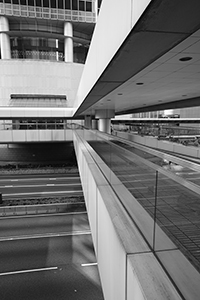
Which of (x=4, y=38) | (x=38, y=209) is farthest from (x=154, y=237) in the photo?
(x=4, y=38)

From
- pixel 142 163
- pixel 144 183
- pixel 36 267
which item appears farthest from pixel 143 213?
pixel 36 267

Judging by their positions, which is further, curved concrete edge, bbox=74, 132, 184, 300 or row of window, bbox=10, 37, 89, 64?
row of window, bbox=10, 37, 89, 64

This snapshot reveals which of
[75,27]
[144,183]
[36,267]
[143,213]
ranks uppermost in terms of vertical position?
[75,27]

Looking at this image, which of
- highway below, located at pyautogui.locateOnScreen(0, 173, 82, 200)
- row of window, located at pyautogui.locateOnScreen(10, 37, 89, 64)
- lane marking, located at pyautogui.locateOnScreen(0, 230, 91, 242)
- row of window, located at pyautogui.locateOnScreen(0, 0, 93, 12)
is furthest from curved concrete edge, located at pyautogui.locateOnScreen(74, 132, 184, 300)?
row of window, located at pyautogui.locateOnScreen(10, 37, 89, 64)

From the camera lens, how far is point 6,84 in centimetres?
3747

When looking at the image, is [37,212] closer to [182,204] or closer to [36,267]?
[36,267]

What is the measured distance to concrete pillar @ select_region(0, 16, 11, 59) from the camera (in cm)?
3538

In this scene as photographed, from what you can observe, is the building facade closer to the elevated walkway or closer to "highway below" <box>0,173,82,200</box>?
"highway below" <box>0,173,82,200</box>

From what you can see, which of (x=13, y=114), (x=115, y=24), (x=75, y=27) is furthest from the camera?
(x=75, y=27)

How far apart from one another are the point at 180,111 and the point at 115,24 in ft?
145

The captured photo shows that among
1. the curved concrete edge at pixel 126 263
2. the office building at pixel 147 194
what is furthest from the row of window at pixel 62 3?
the curved concrete edge at pixel 126 263

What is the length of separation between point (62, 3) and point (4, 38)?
→ 11.9 m

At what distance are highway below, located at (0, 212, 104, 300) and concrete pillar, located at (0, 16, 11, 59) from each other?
107 ft

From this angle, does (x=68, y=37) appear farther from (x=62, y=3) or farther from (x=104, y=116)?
(x=104, y=116)
